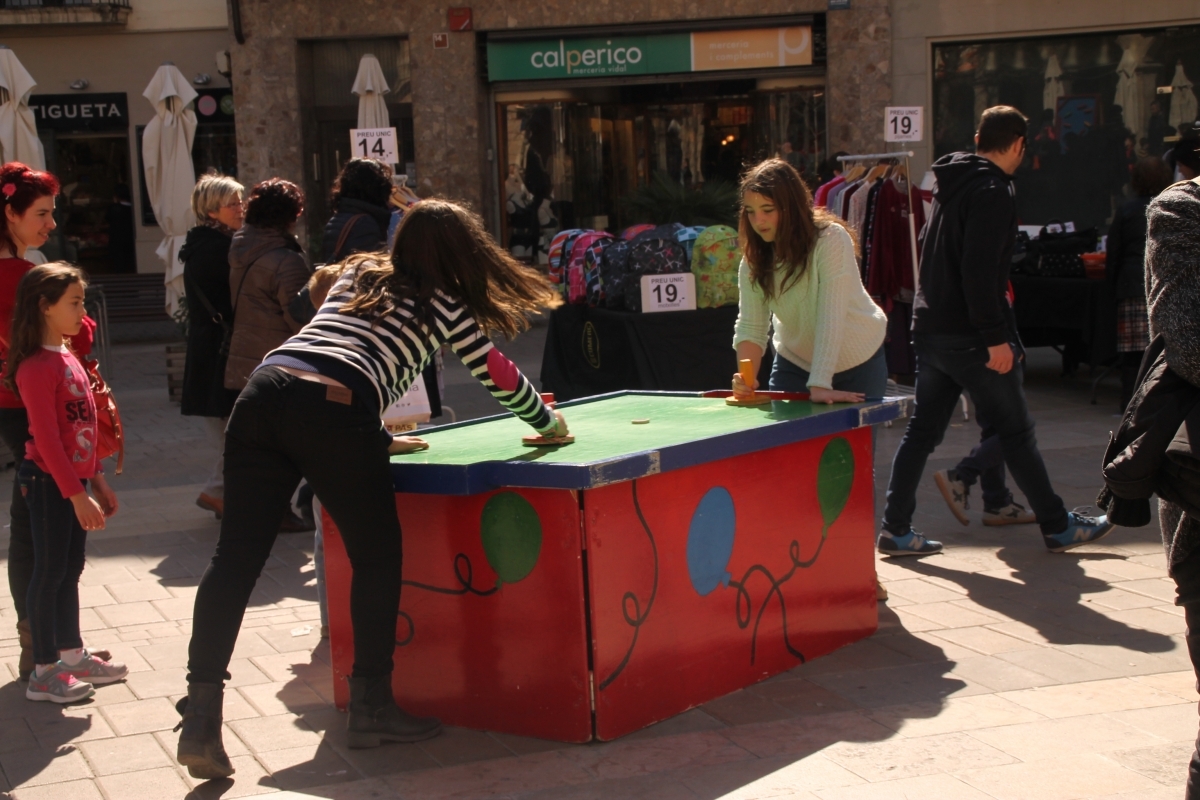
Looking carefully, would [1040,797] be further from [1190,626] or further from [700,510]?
[700,510]

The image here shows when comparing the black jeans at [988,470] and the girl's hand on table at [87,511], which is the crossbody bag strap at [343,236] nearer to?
the girl's hand on table at [87,511]

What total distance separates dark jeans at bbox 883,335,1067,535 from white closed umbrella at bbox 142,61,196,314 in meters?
8.55

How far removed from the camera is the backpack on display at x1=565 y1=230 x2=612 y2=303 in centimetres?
955

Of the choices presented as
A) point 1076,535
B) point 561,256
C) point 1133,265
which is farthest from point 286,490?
point 1133,265

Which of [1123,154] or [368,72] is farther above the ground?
[368,72]

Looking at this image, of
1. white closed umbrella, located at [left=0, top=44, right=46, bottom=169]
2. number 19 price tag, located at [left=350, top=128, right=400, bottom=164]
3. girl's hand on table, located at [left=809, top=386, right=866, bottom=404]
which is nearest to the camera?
girl's hand on table, located at [left=809, top=386, right=866, bottom=404]

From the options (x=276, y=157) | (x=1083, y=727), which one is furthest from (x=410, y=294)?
(x=276, y=157)

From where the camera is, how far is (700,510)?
4.10m

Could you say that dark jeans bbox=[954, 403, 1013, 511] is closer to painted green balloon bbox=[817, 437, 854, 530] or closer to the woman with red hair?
painted green balloon bbox=[817, 437, 854, 530]

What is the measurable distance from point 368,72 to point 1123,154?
886cm

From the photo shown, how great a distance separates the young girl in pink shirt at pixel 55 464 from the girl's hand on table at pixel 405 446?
3.28ft

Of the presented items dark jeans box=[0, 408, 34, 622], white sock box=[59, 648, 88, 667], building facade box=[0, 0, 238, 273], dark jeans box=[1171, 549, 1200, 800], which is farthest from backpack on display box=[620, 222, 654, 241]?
building facade box=[0, 0, 238, 273]

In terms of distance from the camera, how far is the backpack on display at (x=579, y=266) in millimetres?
9555

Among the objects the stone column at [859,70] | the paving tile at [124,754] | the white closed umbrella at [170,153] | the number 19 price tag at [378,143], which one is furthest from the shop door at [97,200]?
the paving tile at [124,754]
